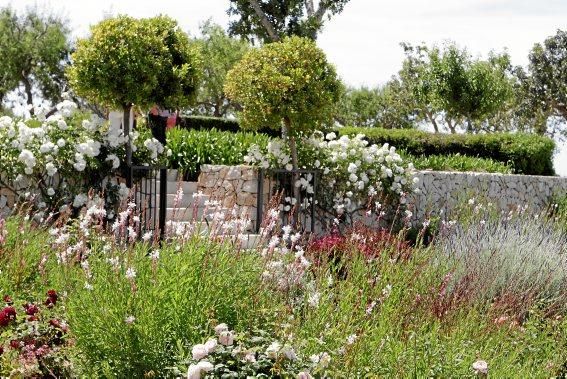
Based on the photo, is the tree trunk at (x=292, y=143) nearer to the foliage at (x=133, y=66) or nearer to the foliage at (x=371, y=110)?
the foliage at (x=133, y=66)

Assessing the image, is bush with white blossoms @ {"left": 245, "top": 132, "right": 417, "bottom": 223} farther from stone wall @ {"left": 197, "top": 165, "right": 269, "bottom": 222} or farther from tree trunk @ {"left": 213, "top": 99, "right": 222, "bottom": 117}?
tree trunk @ {"left": 213, "top": 99, "right": 222, "bottom": 117}

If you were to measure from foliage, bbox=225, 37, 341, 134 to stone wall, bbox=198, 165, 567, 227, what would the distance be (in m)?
0.84

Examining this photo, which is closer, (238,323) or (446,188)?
(238,323)

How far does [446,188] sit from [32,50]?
19.7 metres

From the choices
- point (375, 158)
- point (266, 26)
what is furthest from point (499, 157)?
Result: point (375, 158)

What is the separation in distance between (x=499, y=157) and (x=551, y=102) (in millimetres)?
11426

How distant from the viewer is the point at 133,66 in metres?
9.20

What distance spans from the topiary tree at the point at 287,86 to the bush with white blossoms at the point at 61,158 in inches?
75.4

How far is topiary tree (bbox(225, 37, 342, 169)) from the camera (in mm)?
10086

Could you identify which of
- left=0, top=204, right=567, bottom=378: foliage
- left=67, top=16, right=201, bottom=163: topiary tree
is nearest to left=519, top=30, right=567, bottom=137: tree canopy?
left=67, top=16, right=201, bottom=163: topiary tree

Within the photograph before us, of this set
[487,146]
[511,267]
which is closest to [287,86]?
[511,267]

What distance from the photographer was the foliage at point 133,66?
9.21 m

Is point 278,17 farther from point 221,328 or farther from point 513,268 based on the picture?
point 221,328

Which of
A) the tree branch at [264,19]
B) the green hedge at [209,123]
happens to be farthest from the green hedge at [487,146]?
the green hedge at [209,123]
